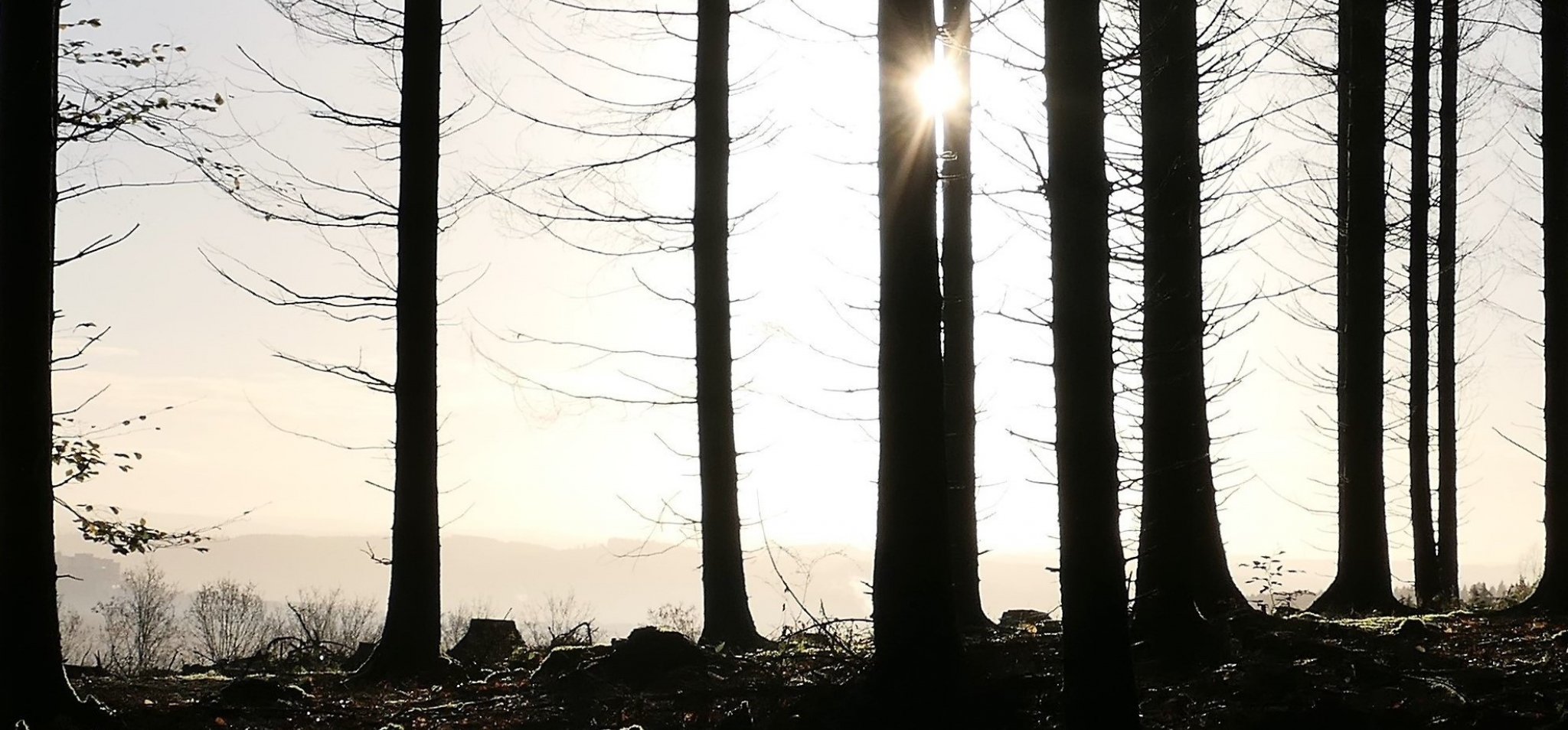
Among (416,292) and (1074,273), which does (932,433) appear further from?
(416,292)

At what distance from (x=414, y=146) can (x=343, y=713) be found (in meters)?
5.00

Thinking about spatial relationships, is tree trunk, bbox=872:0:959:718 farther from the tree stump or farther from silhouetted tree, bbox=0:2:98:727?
the tree stump

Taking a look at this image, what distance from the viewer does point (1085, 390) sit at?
6.46 meters

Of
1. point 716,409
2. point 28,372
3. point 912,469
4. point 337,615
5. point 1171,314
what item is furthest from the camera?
point 337,615

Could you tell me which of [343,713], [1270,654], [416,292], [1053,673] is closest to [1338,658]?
[1270,654]

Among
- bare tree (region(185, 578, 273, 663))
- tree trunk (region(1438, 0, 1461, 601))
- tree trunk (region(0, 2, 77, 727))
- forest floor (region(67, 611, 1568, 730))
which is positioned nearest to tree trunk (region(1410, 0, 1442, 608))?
tree trunk (region(1438, 0, 1461, 601))

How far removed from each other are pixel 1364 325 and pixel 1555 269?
1758 millimetres

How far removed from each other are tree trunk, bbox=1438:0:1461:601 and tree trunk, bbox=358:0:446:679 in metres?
13.0

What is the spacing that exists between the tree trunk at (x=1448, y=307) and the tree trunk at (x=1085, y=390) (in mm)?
11880

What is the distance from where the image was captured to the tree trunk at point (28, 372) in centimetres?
766

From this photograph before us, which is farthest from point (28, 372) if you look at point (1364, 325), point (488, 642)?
point (1364, 325)

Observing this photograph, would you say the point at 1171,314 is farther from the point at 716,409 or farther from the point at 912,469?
the point at 716,409

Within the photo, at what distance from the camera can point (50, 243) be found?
8.01 m

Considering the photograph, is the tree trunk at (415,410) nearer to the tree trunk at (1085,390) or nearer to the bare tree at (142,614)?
the tree trunk at (1085,390)
